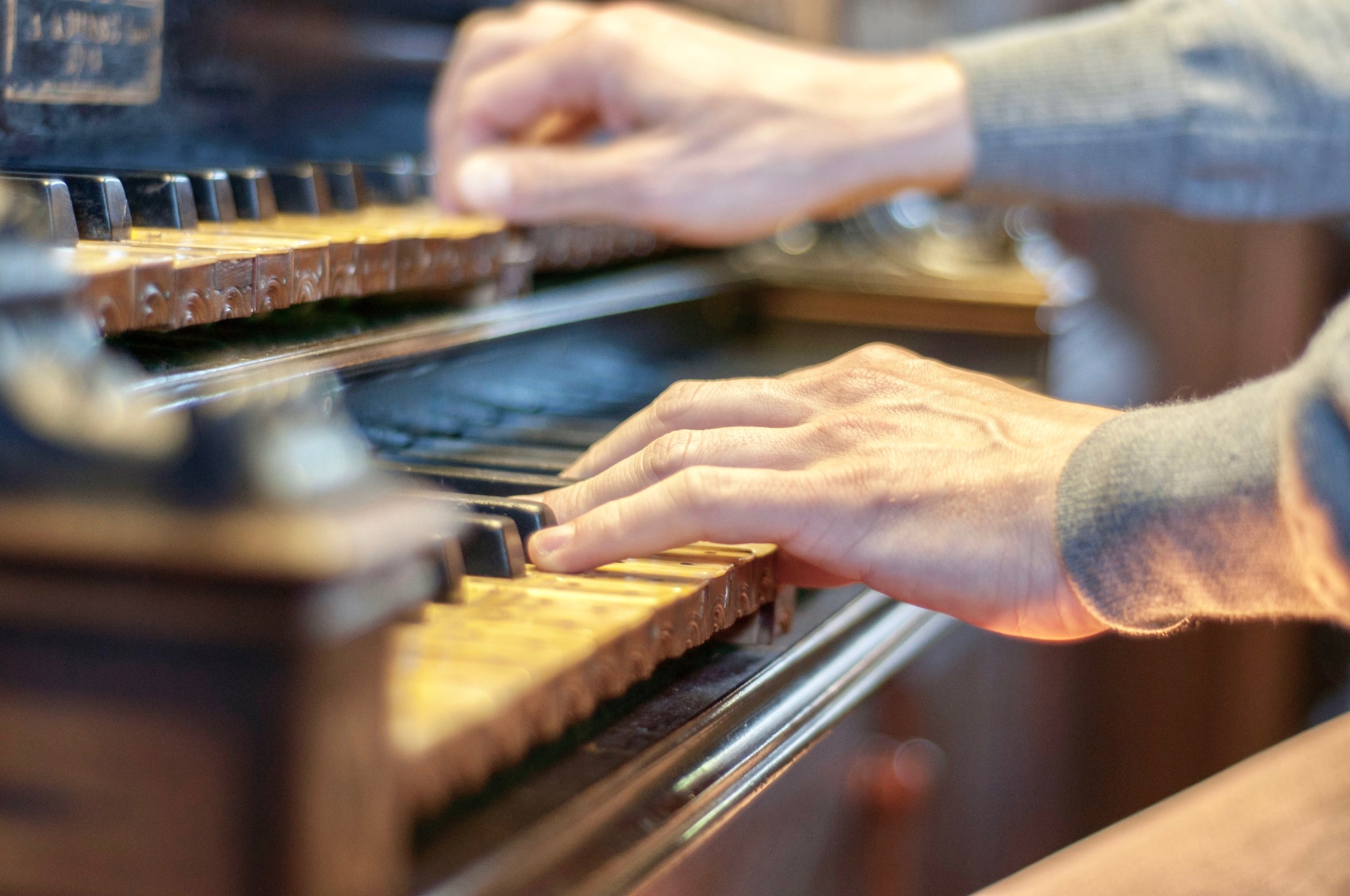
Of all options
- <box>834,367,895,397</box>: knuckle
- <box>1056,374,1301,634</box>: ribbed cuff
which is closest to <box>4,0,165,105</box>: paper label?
<box>834,367,895,397</box>: knuckle

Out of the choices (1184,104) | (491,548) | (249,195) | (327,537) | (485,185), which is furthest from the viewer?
(1184,104)

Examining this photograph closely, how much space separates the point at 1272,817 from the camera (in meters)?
0.93

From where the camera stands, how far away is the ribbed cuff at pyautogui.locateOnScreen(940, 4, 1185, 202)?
124 cm

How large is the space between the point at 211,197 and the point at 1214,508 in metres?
0.60

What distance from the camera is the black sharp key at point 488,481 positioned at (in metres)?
0.70

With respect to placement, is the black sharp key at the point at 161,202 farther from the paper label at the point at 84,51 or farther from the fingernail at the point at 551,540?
the fingernail at the point at 551,540

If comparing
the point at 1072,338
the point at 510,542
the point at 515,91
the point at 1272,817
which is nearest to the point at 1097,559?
the point at 510,542

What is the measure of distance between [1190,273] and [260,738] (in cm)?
239

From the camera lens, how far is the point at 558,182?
1.04m

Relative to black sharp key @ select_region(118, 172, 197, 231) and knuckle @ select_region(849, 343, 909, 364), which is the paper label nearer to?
black sharp key @ select_region(118, 172, 197, 231)

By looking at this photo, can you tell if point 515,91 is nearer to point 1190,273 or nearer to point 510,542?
point 510,542

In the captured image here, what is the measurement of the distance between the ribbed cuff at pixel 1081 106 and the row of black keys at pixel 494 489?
662 mm

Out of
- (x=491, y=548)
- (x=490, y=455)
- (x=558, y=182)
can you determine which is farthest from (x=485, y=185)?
(x=491, y=548)

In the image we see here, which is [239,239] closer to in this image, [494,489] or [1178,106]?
[494,489]
